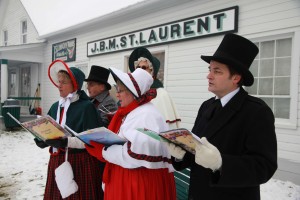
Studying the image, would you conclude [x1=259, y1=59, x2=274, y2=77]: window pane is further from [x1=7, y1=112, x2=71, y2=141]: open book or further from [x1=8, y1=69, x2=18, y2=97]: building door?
[x1=8, y1=69, x2=18, y2=97]: building door

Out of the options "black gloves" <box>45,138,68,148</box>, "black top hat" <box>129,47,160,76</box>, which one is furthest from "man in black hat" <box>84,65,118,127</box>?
"black gloves" <box>45,138,68,148</box>

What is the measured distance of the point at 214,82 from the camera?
1.66 m

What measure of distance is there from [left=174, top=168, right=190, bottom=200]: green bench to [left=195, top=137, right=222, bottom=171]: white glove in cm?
129

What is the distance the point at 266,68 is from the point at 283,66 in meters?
0.34

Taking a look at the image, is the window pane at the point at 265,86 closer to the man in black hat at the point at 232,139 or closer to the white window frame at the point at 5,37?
the man in black hat at the point at 232,139

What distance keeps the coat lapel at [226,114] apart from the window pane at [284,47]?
3.92 m

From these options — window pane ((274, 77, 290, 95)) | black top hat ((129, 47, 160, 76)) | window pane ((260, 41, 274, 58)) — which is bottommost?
window pane ((274, 77, 290, 95))

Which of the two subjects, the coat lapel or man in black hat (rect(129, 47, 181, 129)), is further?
man in black hat (rect(129, 47, 181, 129))

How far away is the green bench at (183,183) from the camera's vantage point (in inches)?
101

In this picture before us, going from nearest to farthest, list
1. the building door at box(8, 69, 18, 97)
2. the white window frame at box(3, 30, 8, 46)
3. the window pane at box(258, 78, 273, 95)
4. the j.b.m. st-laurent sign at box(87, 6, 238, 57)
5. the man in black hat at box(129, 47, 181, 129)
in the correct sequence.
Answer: the man in black hat at box(129, 47, 181, 129)
the window pane at box(258, 78, 273, 95)
the j.b.m. st-laurent sign at box(87, 6, 238, 57)
the building door at box(8, 69, 18, 97)
the white window frame at box(3, 30, 8, 46)

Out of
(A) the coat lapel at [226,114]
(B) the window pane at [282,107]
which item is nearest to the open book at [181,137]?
(A) the coat lapel at [226,114]

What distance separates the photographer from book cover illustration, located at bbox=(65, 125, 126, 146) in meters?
1.77

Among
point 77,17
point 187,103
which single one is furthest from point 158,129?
point 77,17

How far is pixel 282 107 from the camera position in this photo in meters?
4.98
